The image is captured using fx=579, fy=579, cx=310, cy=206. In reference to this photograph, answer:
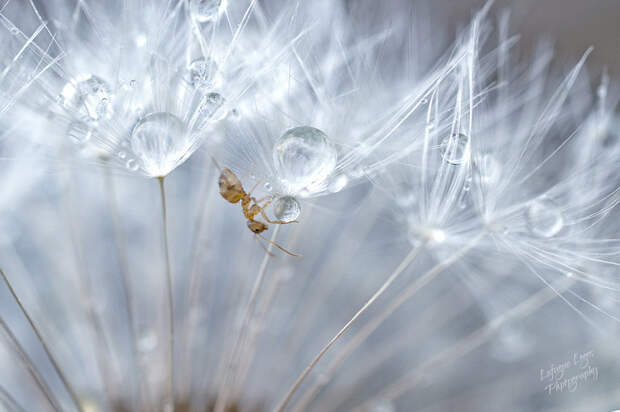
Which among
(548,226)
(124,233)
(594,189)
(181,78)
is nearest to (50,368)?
(124,233)

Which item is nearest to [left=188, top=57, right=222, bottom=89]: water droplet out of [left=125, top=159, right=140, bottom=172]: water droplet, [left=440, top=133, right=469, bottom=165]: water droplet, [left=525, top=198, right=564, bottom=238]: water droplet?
[left=125, top=159, right=140, bottom=172]: water droplet

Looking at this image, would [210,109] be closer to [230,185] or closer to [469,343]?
[230,185]

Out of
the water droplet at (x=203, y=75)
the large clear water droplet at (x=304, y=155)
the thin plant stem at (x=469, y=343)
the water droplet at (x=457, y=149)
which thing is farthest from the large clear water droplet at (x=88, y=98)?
the thin plant stem at (x=469, y=343)

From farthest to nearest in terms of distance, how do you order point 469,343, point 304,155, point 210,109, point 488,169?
point 469,343
point 488,169
point 210,109
point 304,155

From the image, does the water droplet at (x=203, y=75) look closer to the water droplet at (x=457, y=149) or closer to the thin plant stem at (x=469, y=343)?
the water droplet at (x=457, y=149)

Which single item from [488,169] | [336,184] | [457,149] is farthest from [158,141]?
[488,169]
